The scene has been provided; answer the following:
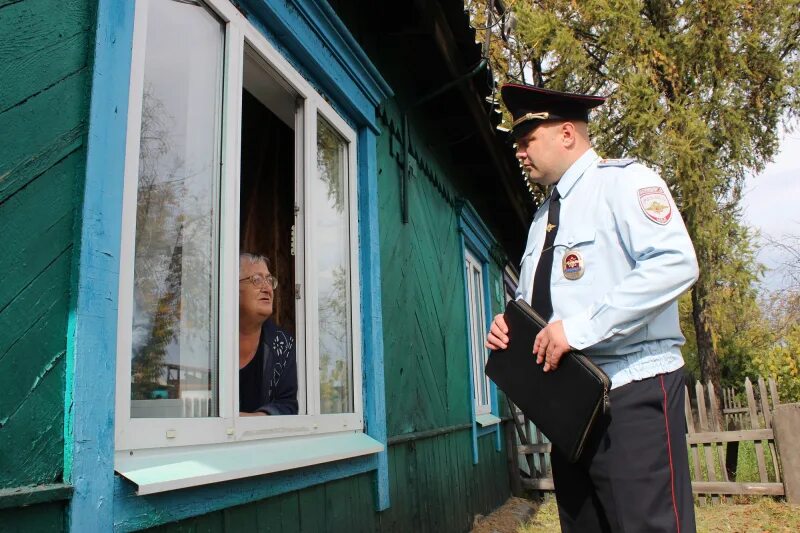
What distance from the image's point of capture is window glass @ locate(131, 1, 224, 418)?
5.81 feet

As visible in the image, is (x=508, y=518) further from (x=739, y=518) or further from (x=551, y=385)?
(x=551, y=385)

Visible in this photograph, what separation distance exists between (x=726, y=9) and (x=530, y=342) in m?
14.2

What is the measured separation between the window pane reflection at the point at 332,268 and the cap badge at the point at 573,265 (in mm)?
1198

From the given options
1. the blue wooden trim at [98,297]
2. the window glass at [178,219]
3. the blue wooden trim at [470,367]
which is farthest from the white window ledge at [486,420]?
the blue wooden trim at [98,297]

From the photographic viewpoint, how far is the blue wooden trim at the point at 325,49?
8.20 ft

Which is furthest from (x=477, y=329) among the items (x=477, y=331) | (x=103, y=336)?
(x=103, y=336)

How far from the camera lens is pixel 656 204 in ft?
6.01

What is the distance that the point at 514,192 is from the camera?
7.75 meters

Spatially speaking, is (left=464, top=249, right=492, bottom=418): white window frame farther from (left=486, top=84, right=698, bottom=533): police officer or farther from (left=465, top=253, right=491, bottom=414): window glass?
(left=486, top=84, right=698, bottom=533): police officer

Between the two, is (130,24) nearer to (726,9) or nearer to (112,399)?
(112,399)

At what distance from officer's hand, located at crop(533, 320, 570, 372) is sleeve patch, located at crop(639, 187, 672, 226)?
39cm

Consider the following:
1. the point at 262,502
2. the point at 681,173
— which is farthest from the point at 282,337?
the point at 681,173

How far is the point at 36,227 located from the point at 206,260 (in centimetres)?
72

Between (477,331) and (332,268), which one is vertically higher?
(332,268)
